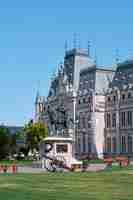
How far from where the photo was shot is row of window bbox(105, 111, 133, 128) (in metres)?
90.1

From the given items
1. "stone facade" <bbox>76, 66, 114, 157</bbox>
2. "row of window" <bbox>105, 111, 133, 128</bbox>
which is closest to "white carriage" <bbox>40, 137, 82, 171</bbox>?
"row of window" <bbox>105, 111, 133, 128</bbox>

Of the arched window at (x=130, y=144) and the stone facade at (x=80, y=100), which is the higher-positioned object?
the stone facade at (x=80, y=100)

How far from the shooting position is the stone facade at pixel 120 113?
9006 centimetres

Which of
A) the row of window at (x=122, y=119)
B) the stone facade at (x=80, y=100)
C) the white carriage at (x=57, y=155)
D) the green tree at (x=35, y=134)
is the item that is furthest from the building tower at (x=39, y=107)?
the white carriage at (x=57, y=155)

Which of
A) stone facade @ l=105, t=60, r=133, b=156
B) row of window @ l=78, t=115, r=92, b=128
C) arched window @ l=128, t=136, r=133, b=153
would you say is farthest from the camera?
row of window @ l=78, t=115, r=92, b=128

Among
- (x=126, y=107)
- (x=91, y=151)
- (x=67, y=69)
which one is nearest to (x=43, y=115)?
(x=67, y=69)

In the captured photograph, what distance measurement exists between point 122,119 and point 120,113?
128cm

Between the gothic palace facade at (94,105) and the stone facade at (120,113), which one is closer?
the stone facade at (120,113)

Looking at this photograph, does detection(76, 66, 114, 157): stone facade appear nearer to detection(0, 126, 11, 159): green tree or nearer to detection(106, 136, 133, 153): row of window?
detection(106, 136, 133, 153): row of window

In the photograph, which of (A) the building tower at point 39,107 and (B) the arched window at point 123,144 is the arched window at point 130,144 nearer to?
(B) the arched window at point 123,144

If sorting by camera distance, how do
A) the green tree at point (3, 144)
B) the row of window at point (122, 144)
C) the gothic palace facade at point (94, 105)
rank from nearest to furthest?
the green tree at point (3, 144) → the row of window at point (122, 144) → the gothic palace facade at point (94, 105)

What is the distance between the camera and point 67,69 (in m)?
114

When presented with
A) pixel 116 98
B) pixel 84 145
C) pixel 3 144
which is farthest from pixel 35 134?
pixel 116 98

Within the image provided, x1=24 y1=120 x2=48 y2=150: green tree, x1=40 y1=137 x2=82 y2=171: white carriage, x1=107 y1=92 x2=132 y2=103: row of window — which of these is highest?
x1=107 y1=92 x2=132 y2=103: row of window
